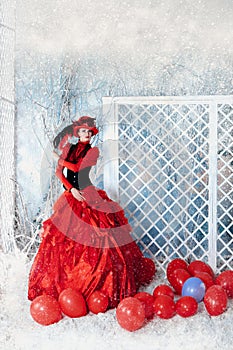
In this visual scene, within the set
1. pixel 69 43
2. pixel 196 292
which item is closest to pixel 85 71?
pixel 69 43

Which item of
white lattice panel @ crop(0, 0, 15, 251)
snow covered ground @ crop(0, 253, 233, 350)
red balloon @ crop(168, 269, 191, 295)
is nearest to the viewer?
snow covered ground @ crop(0, 253, 233, 350)

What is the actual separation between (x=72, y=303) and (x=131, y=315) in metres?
0.33

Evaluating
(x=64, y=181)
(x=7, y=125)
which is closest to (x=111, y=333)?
(x=64, y=181)

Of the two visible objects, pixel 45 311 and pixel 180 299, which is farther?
pixel 180 299

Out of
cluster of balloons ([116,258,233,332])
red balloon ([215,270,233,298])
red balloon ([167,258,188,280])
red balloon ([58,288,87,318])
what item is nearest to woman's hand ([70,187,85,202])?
red balloon ([58,288,87,318])

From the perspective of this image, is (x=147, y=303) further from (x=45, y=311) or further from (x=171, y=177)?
(x=171, y=177)

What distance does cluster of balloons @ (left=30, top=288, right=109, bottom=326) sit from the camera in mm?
2484

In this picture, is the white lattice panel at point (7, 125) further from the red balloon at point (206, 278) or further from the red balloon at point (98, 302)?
the red balloon at point (206, 278)

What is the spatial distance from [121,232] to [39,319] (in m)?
0.66

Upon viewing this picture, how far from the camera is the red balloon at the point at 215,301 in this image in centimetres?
254

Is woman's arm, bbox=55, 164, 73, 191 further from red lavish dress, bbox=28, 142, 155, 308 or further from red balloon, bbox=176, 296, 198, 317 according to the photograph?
red balloon, bbox=176, 296, 198, 317

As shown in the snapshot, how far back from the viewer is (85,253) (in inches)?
104

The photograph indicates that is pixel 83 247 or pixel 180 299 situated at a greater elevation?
pixel 83 247

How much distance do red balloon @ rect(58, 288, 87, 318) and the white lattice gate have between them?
916 mm
